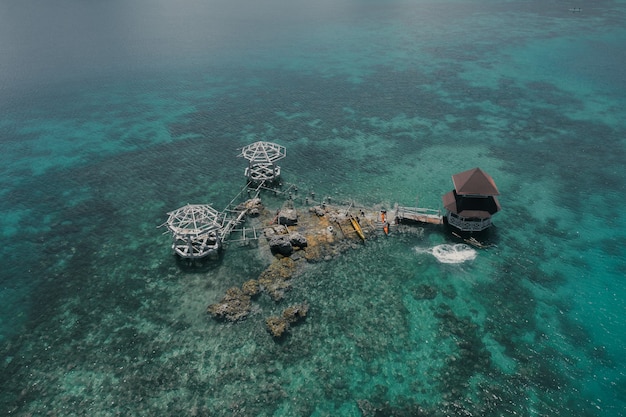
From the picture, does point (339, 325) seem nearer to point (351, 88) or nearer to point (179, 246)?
point (179, 246)

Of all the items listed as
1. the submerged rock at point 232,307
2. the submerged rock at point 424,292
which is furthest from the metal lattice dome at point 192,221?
the submerged rock at point 424,292

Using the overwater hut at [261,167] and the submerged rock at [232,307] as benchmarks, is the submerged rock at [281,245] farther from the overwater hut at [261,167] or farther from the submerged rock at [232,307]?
the overwater hut at [261,167]

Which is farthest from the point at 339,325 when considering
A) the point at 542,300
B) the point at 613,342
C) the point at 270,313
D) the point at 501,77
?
the point at 501,77

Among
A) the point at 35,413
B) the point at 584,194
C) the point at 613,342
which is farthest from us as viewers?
the point at 584,194

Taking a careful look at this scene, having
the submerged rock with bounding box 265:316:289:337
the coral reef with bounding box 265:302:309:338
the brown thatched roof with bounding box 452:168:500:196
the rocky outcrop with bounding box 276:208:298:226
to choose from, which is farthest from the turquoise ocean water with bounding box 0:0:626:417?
the rocky outcrop with bounding box 276:208:298:226

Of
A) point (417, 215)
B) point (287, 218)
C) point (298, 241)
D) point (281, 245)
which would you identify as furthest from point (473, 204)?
point (281, 245)

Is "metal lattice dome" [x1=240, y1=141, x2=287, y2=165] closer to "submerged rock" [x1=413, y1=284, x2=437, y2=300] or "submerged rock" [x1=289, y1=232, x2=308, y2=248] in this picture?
"submerged rock" [x1=289, y1=232, x2=308, y2=248]
